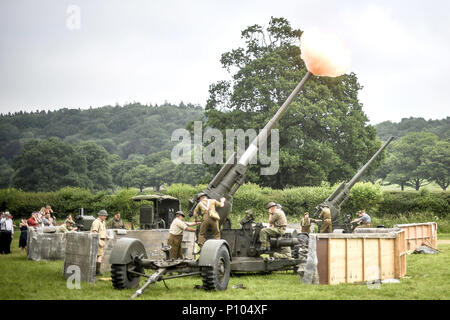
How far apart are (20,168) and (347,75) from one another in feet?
144

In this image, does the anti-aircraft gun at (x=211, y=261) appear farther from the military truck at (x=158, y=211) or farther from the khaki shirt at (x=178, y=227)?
the military truck at (x=158, y=211)

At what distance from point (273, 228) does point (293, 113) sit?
27.2 metres

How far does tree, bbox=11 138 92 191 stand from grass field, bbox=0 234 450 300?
58.3m

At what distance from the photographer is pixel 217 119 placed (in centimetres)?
4306

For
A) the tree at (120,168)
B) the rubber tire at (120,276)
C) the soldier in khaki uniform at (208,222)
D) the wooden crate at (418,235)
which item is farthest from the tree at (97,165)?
the rubber tire at (120,276)

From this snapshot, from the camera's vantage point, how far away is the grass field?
10422 mm

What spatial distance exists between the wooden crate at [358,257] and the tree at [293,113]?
87.0 feet

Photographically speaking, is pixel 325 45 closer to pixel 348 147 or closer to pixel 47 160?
pixel 348 147

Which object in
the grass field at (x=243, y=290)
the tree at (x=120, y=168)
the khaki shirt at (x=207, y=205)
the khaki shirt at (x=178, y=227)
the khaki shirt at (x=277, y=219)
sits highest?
the tree at (x=120, y=168)

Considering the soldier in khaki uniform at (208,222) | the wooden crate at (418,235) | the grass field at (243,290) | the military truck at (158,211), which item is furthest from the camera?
the military truck at (158,211)

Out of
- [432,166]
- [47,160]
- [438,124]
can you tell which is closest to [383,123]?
[438,124]

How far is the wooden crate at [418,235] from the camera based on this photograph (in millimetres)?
19812

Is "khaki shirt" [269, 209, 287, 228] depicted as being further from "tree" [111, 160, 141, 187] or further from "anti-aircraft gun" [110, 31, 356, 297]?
"tree" [111, 160, 141, 187]

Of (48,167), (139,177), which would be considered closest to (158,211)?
(48,167)
